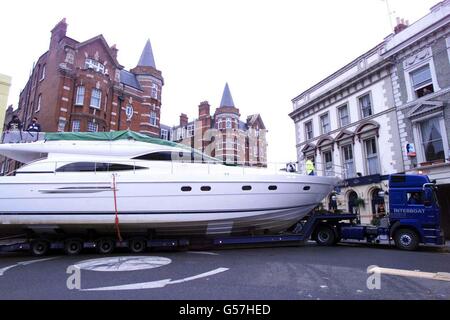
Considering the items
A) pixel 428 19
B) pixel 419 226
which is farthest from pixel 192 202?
pixel 428 19

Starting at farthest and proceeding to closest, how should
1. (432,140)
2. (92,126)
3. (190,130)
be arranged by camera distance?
(190,130) < (92,126) < (432,140)

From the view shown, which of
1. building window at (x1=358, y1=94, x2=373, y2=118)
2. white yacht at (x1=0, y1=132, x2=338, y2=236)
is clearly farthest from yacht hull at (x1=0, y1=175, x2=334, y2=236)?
building window at (x1=358, y1=94, x2=373, y2=118)

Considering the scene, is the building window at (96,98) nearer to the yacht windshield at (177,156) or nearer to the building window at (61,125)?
the building window at (61,125)

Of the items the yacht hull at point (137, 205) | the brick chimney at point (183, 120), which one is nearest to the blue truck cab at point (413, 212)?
the yacht hull at point (137, 205)

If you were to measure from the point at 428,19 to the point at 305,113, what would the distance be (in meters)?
9.30

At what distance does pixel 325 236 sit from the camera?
9836 mm

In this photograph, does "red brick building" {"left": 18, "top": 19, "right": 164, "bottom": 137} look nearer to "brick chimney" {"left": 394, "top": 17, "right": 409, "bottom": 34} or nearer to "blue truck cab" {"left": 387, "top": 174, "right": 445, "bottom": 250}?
"blue truck cab" {"left": 387, "top": 174, "right": 445, "bottom": 250}

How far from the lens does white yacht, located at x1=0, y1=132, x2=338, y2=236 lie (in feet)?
26.5

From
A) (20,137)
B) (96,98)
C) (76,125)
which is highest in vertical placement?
(96,98)

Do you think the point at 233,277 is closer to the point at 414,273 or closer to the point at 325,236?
the point at 414,273

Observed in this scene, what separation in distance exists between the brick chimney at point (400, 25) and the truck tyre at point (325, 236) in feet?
43.2

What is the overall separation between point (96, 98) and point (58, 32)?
5.98 metres

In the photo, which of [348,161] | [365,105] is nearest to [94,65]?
[365,105]

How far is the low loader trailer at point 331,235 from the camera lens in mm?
8367
